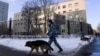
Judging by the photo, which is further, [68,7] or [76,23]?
[68,7]

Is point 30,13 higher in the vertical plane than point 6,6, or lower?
lower

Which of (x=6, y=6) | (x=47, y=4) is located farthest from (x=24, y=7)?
(x=6, y=6)

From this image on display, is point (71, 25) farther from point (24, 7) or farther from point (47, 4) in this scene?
point (24, 7)

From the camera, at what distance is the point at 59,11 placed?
360 ft

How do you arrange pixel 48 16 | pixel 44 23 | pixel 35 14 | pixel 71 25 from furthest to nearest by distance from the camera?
pixel 35 14 → pixel 48 16 → pixel 44 23 → pixel 71 25

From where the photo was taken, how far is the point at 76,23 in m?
28.2

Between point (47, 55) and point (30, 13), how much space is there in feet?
149

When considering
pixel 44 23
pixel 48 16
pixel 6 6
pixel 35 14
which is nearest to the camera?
pixel 44 23

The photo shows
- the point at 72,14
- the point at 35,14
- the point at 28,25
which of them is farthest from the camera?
the point at 72,14

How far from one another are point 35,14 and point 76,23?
26.3m

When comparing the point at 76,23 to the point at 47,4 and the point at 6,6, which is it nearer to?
the point at 47,4

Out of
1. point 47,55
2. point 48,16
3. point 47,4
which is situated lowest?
point 47,55

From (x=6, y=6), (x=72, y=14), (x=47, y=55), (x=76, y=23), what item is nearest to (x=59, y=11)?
(x=72, y=14)

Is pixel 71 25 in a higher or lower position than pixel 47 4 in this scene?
lower
